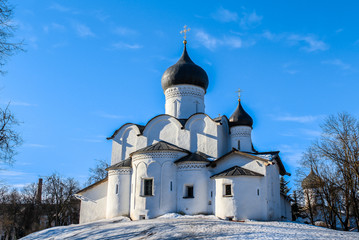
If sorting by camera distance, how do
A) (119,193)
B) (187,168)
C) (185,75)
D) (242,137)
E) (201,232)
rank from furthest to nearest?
(185,75) < (242,137) < (119,193) < (187,168) < (201,232)

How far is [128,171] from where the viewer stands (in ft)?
65.8

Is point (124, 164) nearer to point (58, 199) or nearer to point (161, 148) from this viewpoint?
point (161, 148)

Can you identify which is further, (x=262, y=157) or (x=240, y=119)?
(x=240, y=119)

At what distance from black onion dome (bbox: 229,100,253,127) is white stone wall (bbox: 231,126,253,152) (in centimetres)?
25

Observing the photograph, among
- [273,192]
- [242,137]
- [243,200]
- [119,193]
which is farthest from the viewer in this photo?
[242,137]

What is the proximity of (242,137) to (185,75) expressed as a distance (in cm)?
529

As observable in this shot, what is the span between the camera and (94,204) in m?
21.5

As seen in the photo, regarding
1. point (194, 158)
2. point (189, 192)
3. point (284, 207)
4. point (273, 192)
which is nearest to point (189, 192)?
point (189, 192)

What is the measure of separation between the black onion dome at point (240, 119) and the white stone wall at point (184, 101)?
2373mm

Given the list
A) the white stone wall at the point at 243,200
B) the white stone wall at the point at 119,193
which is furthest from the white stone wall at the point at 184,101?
the white stone wall at the point at 243,200

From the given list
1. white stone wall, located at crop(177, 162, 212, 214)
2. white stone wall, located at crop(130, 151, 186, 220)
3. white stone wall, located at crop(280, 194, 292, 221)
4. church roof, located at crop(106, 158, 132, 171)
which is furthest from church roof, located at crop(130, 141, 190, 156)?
white stone wall, located at crop(280, 194, 292, 221)

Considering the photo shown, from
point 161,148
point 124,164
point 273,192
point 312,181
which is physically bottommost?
point 273,192

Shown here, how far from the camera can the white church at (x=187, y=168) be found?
17453mm

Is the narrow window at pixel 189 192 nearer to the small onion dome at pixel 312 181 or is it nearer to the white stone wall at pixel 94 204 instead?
the white stone wall at pixel 94 204
